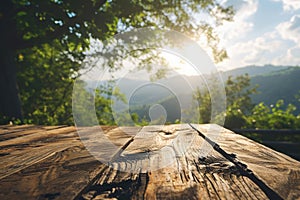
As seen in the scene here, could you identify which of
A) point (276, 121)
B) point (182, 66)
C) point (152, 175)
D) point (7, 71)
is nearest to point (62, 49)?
point (7, 71)

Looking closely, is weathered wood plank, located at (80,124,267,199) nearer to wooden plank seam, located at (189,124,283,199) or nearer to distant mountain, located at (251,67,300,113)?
wooden plank seam, located at (189,124,283,199)

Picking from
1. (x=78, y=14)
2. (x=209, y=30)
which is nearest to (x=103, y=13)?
(x=78, y=14)

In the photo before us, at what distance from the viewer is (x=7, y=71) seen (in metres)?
6.58

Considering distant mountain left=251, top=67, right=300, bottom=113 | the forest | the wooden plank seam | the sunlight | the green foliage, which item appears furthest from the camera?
distant mountain left=251, top=67, right=300, bottom=113

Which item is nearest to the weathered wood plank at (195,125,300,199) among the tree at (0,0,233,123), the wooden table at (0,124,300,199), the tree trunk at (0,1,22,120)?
the wooden table at (0,124,300,199)

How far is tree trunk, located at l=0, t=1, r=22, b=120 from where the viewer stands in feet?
20.9

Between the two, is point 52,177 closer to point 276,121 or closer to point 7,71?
point 7,71

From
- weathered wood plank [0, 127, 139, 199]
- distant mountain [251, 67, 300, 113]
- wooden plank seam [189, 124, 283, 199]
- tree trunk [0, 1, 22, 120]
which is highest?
distant mountain [251, 67, 300, 113]

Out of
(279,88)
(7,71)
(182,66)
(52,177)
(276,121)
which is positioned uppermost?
(279,88)

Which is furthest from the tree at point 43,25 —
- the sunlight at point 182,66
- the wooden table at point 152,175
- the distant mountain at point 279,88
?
the distant mountain at point 279,88

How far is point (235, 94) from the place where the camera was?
3572 cm

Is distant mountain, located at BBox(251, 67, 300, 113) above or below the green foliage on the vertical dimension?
above

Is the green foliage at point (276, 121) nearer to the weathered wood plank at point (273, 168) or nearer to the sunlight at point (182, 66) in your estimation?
the sunlight at point (182, 66)

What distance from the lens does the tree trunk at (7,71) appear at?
637cm
